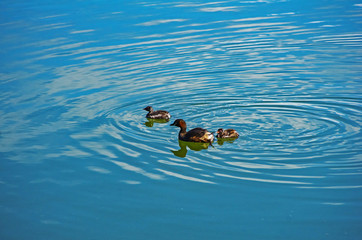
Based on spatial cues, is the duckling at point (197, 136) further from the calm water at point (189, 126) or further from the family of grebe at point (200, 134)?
the calm water at point (189, 126)

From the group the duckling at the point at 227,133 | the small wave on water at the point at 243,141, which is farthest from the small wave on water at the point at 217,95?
the duckling at the point at 227,133

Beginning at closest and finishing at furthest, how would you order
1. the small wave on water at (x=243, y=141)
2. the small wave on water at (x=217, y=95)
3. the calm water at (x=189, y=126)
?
the calm water at (x=189, y=126), the small wave on water at (x=243, y=141), the small wave on water at (x=217, y=95)

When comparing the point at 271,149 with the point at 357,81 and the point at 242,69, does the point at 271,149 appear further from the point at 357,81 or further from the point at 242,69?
the point at 242,69

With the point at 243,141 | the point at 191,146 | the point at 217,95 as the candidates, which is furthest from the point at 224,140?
the point at 217,95

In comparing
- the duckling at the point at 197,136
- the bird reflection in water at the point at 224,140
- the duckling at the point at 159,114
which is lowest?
the bird reflection in water at the point at 224,140

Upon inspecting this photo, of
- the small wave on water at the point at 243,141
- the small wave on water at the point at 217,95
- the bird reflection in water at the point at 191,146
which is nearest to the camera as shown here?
the small wave on water at the point at 243,141

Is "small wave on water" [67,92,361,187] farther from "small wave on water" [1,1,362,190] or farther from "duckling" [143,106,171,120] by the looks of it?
"duckling" [143,106,171,120]

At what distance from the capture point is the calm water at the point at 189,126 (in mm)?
7215

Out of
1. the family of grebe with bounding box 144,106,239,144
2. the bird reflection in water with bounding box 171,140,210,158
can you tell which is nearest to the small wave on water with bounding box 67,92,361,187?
the bird reflection in water with bounding box 171,140,210,158

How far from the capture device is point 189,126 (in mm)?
10727

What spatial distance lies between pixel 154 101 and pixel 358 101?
14.8ft

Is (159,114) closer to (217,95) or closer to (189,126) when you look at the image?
(189,126)

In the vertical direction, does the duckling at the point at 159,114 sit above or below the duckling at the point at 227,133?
above

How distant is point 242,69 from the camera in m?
14.3
